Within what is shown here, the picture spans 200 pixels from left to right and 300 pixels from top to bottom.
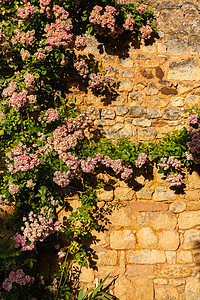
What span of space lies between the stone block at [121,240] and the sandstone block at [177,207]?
527mm

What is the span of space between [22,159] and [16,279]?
1112mm

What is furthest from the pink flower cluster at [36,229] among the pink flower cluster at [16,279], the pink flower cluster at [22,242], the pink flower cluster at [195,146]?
the pink flower cluster at [195,146]

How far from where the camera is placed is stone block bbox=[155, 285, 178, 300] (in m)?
3.56

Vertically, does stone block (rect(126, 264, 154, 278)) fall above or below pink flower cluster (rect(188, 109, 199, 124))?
below

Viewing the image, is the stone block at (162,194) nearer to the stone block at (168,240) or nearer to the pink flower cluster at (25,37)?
the stone block at (168,240)

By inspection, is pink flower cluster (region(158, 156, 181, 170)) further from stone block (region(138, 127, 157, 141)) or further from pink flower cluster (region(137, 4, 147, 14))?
pink flower cluster (region(137, 4, 147, 14))

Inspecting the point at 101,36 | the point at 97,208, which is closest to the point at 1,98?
the point at 101,36

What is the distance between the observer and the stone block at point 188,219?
12.0 ft

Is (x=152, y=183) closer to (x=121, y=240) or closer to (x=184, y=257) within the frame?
(x=121, y=240)

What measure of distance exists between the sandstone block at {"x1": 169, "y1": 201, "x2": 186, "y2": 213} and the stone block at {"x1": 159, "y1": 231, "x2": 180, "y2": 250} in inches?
9.5

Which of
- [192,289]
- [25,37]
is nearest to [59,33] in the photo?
[25,37]

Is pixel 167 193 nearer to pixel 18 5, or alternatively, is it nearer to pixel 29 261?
pixel 29 261

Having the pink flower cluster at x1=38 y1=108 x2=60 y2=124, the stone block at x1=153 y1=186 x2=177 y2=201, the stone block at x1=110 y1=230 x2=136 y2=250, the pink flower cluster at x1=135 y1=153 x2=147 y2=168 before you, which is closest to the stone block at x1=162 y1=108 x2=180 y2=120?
the pink flower cluster at x1=135 y1=153 x2=147 y2=168

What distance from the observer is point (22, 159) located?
3.18 meters
